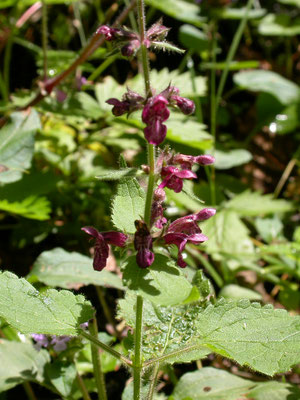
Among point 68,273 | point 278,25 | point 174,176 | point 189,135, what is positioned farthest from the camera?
point 278,25

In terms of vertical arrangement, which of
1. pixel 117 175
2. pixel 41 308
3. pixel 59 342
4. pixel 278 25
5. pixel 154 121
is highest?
pixel 154 121

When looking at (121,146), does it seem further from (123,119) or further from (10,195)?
(10,195)

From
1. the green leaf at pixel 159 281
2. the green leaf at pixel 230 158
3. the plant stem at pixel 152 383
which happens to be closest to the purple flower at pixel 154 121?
the green leaf at pixel 159 281

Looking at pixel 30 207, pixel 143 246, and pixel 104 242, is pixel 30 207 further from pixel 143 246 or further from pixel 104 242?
pixel 143 246

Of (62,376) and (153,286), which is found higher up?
(153,286)

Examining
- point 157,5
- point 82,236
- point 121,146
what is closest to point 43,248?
point 82,236

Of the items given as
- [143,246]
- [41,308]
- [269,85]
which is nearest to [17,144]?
[41,308]

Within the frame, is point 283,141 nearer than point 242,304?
No
